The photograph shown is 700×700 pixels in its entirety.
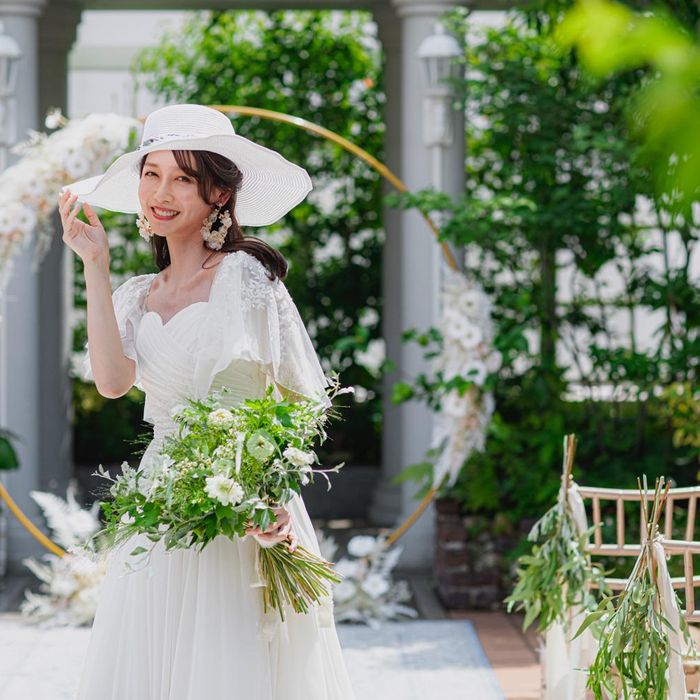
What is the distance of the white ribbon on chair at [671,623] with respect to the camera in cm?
263

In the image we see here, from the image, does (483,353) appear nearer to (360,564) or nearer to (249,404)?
(360,564)

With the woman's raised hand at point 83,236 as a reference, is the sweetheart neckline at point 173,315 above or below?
below

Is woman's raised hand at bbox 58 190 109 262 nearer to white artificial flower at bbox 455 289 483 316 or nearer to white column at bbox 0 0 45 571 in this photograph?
white artificial flower at bbox 455 289 483 316

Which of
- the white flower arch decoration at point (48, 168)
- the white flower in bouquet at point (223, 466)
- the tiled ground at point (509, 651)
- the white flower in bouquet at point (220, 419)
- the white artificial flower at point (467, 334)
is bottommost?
the tiled ground at point (509, 651)

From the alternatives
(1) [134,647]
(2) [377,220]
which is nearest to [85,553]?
(1) [134,647]

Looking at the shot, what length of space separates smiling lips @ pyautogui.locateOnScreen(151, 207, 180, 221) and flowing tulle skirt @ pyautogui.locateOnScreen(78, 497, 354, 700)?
25.8 inches

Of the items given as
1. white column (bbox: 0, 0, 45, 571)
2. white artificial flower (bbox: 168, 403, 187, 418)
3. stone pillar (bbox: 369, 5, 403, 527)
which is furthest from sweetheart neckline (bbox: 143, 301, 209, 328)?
stone pillar (bbox: 369, 5, 403, 527)

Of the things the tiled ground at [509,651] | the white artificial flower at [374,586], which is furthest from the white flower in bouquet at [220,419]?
the white artificial flower at [374,586]

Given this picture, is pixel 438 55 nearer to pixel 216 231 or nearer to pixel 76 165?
pixel 76 165

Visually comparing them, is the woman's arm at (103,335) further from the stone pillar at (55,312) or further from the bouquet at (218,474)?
the stone pillar at (55,312)

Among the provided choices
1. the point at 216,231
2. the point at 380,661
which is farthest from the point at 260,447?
the point at 380,661

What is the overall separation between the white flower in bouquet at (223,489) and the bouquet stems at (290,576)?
232mm

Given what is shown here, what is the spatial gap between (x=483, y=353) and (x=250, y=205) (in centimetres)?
313

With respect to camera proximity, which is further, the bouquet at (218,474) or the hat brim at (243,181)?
the hat brim at (243,181)
